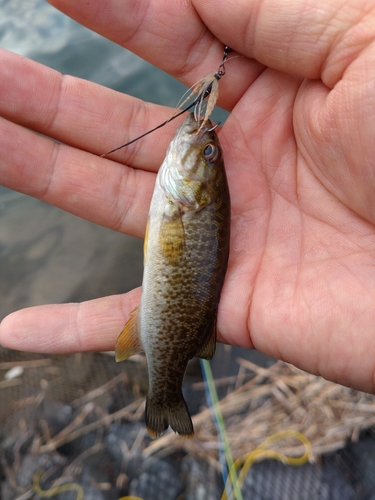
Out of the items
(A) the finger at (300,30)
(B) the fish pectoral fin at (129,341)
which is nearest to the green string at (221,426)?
(B) the fish pectoral fin at (129,341)

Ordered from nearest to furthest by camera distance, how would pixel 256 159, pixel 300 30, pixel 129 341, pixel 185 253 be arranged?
pixel 300 30, pixel 185 253, pixel 129 341, pixel 256 159

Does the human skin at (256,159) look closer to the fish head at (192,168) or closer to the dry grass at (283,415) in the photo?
the fish head at (192,168)

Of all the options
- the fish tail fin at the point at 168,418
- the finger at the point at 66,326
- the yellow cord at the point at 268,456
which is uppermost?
the finger at the point at 66,326

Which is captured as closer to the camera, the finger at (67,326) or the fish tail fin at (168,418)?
the fish tail fin at (168,418)

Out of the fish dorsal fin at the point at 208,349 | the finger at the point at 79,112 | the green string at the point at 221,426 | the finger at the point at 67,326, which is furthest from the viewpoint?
the green string at the point at 221,426

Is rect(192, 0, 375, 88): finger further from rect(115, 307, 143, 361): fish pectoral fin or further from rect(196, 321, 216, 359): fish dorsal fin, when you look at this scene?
rect(115, 307, 143, 361): fish pectoral fin

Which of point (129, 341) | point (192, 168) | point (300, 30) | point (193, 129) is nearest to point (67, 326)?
point (129, 341)

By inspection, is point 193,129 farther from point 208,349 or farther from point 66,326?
point 66,326
